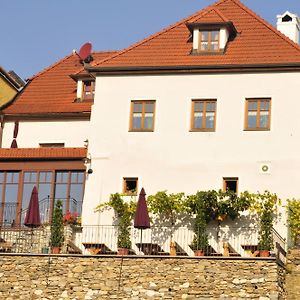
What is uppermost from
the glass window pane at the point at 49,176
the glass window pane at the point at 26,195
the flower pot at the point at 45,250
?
the glass window pane at the point at 49,176

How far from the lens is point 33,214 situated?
45.2 meters

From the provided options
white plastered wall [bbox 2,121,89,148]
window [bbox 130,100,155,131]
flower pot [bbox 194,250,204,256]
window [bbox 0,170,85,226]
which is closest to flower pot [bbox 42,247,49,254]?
window [bbox 0,170,85,226]

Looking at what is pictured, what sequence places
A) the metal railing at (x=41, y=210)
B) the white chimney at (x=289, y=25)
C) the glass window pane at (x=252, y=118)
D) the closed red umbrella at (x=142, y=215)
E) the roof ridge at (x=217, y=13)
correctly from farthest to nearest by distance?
the white chimney at (x=289, y=25), the roof ridge at (x=217, y=13), the metal railing at (x=41, y=210), the glass window pane at (x=252, y=118), the closed red umbrella at (x=142, y=215)

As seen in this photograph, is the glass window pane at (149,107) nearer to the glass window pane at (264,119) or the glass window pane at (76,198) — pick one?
the glass window pane at (76,198)

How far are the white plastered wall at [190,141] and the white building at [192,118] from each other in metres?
0.04

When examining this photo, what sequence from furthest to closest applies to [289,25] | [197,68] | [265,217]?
[289,25] < [197,68] < [265,217]

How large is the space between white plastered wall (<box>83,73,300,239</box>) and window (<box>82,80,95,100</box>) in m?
4.72

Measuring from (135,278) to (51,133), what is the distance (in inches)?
480

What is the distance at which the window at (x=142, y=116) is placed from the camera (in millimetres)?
48250

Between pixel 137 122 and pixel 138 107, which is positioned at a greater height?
pixel 138 107

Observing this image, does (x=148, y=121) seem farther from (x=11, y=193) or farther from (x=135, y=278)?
(x=135, y=278)

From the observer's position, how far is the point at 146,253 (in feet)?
148

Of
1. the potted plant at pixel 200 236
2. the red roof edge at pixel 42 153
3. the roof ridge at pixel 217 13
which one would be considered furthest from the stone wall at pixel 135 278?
the roof ridge at pixel 217 13

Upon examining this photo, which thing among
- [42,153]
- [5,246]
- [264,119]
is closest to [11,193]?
[42,153]
